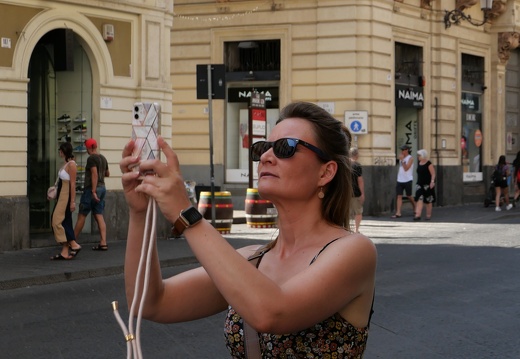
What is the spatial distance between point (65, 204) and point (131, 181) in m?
14.2

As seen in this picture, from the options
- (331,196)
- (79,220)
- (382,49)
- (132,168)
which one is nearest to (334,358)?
(331,196)

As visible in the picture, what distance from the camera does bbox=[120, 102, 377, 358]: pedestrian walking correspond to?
2760 mm

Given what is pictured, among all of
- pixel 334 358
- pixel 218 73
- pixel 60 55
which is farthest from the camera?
pixel 218 73

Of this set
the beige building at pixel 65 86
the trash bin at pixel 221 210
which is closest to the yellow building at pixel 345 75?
the trash bin at pixel 221 210

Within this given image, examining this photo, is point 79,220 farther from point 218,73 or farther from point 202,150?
point 202,150

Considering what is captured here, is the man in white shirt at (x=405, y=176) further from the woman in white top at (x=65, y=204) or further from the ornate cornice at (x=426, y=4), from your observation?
the woman in white top at (x=65, y=204)

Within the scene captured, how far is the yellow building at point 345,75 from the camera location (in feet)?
99.1

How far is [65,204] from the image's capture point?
656 inches

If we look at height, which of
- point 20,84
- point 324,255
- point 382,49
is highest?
point 382,49

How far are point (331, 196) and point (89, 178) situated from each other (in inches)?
600

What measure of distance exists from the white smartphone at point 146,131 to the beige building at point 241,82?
15.8 m

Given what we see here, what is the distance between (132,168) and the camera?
108 inches

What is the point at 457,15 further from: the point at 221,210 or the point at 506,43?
the point at 221,210

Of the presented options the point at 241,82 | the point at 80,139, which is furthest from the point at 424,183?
the point at 80,139
